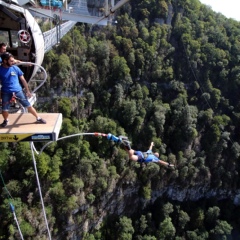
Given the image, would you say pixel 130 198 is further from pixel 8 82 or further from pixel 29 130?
pixel 8 82

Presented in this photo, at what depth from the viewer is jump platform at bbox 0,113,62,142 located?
551 centimetres

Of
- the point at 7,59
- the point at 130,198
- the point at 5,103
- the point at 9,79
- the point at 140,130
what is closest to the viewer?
the point at 7,59

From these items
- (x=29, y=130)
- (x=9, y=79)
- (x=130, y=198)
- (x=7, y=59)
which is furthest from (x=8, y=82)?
(x=130, y=198)

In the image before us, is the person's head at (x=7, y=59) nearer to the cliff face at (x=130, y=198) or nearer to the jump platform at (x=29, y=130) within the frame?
the jump platform at (x=29, y=130)

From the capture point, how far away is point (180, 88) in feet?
99.1

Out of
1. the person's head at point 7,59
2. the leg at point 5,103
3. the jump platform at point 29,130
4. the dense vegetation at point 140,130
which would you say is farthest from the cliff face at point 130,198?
the person's head at point 7,59

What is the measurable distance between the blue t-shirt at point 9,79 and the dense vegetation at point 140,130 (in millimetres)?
13366

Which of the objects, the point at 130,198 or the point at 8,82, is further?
the point at 130,198

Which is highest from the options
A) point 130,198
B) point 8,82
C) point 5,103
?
point 8,82

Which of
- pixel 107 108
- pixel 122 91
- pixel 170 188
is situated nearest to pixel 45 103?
pixel 107 108

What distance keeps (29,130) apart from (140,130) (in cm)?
2141

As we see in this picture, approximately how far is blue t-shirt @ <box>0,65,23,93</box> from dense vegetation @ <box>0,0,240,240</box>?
13366mm

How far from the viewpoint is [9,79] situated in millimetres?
5574

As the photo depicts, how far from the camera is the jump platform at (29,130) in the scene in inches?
217
